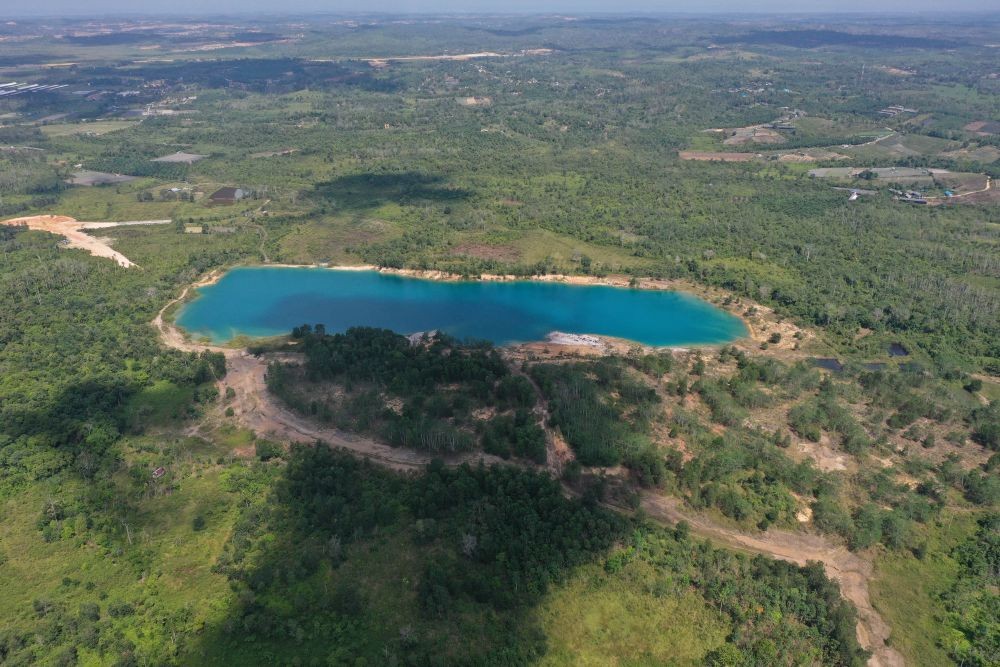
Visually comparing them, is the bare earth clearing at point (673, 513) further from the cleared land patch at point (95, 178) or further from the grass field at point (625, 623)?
the cleared land patch at point (95, 178)

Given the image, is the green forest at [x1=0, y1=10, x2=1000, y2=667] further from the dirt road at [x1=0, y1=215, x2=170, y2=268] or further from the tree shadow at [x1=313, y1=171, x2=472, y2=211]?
the tree shadow at [x1=313, y1=171, x2=472, y2=211]

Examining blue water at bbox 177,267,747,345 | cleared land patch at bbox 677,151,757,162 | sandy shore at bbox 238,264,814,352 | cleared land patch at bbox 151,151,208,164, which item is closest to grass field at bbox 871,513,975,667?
sandy shore at bbox 238,264,814,352

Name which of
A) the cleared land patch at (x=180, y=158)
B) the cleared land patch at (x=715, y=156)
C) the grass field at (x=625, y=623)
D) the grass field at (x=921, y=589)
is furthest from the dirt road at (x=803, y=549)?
the cleared land patch at (x=180, y=158)

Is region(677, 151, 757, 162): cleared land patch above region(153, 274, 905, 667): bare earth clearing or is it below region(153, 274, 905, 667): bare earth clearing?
above

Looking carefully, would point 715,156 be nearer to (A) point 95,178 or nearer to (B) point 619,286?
(B) point 619,286

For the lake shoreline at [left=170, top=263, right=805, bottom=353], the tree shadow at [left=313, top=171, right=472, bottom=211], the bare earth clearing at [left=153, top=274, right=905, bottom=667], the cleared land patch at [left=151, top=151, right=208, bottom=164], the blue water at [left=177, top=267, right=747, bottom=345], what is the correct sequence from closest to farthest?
the bare earth clearing at [left=153, top=274, right=905, bottom=667] → the lake shoreline at [left=170, top=263, right=805, bottom=353] → the blue water at [left=177, top=267, right=747, bottom=345] → the tree shadow at [left=313, top=171, right=472, bottom=211] → the cleared land patch at [left=151, top=151, right=208, bottom=164]

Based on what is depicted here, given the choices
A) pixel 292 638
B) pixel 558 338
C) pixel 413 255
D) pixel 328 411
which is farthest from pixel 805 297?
pixel 292 638
